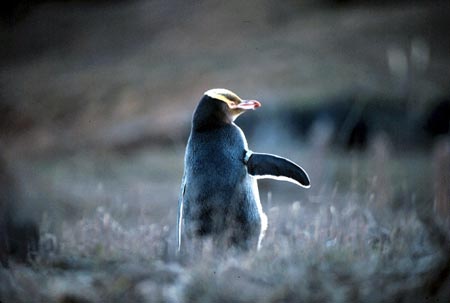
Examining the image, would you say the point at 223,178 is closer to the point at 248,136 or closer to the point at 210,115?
the point at 210,115

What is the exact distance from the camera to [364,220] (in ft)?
11.2

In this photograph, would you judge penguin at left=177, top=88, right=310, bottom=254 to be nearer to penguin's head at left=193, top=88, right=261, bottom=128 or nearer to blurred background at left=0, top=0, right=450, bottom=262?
penguin's head at left=193, top=88, right=261, bottom=128

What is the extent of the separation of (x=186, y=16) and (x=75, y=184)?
90.1 inches

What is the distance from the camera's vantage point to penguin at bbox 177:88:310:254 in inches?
130

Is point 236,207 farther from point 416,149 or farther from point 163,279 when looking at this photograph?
point 416,149

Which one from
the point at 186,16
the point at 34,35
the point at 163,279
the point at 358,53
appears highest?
the point at 358,53

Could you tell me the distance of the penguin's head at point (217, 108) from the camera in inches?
139

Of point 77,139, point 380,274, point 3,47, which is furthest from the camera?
point 77,139

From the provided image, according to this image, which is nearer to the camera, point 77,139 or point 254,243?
point 254,243

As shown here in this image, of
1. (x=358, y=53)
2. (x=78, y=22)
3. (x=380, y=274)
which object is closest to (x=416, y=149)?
(x=358, y=53)

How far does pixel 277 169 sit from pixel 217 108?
476 mm

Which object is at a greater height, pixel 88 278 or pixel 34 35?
pixel 34 35

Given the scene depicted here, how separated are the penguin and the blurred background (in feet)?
0.97

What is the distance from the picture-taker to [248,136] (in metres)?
9.59
